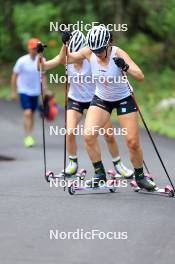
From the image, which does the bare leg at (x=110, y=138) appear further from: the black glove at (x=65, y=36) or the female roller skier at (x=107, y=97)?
the black glove at (x=65, y=36)

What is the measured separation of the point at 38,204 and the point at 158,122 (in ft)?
39.6

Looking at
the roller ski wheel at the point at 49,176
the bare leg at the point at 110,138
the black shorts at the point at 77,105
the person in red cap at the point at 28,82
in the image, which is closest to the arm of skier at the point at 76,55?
the black shorts at the point at 77,105

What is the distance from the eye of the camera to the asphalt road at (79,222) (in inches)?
308

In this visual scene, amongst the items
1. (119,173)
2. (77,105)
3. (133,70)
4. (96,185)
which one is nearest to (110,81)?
(133,70)

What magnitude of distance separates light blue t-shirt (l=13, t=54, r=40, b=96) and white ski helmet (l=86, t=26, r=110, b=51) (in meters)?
7.37

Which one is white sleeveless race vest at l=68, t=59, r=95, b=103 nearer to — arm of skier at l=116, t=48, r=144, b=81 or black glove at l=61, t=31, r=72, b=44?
black glove at l=61, t=31, r=72, b=44

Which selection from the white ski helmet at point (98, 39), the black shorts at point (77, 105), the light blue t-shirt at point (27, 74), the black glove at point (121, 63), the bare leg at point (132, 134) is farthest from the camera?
the light blue t-shirt at point (27, 74)

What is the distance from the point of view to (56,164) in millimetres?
14375

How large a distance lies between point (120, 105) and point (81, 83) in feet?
4.95

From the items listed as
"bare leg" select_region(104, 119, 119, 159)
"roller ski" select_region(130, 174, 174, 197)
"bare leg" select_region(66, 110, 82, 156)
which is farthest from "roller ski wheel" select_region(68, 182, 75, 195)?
"bare leg" select_region(66, 110, 82, 156)

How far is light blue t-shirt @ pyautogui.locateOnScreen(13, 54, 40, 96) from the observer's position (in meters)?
17.6

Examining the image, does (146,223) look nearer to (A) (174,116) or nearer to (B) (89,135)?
(B) (89,135)

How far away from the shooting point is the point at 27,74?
1767 cm

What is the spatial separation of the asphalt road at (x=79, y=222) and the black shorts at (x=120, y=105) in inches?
40.8
